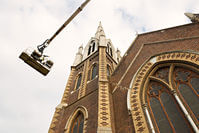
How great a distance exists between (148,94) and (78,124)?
5093 millimetres

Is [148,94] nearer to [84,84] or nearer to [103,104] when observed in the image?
[103,104]

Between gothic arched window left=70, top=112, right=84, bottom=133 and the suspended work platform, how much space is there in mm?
4995

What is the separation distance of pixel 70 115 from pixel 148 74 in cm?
633

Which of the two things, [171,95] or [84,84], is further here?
[84,84]

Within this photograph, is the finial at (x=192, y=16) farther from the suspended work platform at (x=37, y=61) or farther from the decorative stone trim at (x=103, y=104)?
the suspended work platform at (x=37, y=61)

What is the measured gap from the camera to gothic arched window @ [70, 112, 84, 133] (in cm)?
934

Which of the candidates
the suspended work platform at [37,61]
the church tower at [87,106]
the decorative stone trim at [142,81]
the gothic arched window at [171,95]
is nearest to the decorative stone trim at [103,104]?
the church tower at [87,106]

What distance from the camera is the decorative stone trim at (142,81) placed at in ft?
23.3

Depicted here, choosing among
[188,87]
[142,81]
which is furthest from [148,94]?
[188,87]

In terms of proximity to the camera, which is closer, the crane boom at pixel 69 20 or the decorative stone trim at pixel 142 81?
the decorative stone trim at pixel 142 81

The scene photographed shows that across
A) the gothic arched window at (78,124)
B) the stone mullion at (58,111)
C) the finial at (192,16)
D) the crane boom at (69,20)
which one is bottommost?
the gothic arched window at (78,124)

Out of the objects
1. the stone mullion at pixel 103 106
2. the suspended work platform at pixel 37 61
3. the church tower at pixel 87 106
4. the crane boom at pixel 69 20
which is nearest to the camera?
the suspended work platform at pixel 37 61

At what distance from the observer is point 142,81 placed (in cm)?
878

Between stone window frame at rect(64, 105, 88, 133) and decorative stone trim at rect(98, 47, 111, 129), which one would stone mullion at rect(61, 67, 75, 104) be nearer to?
stone window frame at rect(64, 105, 88, 133)
